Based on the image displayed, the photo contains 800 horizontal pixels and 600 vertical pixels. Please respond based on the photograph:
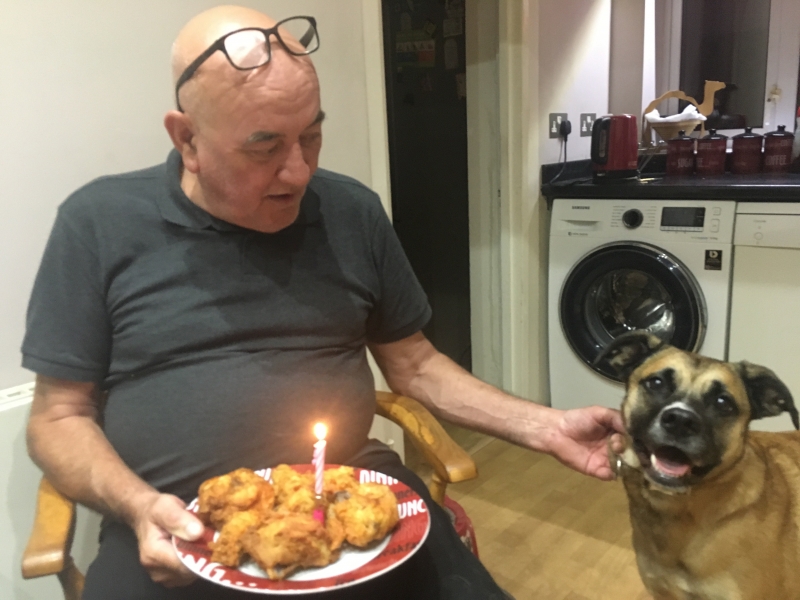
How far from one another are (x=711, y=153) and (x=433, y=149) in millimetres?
1216

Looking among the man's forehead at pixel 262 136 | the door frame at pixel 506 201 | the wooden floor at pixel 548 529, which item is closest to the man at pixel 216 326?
the man's forehead at pixel 262 136

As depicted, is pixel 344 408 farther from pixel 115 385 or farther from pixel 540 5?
pixel 540 5

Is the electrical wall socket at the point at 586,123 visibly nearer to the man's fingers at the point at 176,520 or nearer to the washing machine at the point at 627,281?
the washing machine at the point at 627,281

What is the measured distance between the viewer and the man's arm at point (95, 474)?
31.2 inches

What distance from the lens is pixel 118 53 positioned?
1.35 metres

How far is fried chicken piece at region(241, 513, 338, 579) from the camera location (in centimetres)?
74

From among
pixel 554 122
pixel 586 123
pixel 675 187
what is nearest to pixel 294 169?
pixel 675 187

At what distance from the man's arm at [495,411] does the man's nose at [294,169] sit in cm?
42

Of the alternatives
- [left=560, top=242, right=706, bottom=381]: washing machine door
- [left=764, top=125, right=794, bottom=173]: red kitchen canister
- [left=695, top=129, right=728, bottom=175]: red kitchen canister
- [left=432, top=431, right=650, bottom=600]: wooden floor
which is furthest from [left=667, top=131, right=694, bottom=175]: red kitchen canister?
[left=432, top=431, right=650, bottom=600]: wooden floor

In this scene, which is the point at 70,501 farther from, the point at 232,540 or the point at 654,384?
the point at 654,384

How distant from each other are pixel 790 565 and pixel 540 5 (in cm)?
204

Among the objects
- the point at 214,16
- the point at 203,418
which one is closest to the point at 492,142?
the point at 214,16

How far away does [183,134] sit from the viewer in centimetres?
103

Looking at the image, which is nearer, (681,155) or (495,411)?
(495,411)
